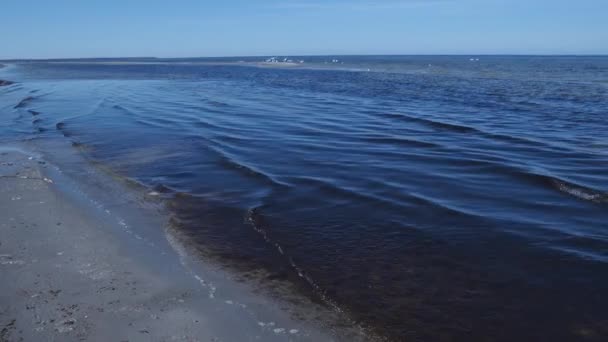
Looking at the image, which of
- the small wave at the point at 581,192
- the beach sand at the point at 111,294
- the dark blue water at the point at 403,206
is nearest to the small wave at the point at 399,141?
the dark blue water at the point at 403,206

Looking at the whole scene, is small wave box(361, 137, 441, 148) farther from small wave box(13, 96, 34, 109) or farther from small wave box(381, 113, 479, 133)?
small wave box(13, 96, 34, 109)

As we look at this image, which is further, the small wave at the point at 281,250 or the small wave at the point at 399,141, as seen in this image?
the small wave at the point at 399,141

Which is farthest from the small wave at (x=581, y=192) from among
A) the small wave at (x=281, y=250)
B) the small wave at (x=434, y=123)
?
the small wave at (x=434, y=123)

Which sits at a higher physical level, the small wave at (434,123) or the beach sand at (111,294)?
the small wave at (434,123)

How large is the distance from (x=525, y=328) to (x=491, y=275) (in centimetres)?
146

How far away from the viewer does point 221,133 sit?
2030 cm

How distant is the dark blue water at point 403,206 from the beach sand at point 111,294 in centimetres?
86

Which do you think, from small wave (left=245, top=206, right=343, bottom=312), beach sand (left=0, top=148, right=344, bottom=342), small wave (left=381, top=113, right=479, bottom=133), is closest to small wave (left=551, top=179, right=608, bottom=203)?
small wave (left=245, top=206, right=343, bottom=312)

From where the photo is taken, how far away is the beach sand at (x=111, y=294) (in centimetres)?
578

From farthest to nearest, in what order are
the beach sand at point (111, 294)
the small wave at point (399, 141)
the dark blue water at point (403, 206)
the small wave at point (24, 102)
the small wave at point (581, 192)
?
the small wave at point (24, 102), the small wave at point (399, 141), the small wave at point (581, 192), the dark blue water at point (403, 206), the beach sand at point (111, 294)

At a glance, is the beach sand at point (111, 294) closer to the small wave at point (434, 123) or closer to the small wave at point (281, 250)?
the small wave at point (281, 250)

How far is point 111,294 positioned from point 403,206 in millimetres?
6227

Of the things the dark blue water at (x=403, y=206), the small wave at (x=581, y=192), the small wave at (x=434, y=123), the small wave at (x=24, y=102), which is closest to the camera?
the dark blue water at (x=403, y=206)

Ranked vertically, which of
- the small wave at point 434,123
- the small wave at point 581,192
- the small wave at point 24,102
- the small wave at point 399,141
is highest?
the small wave at point 24,102
